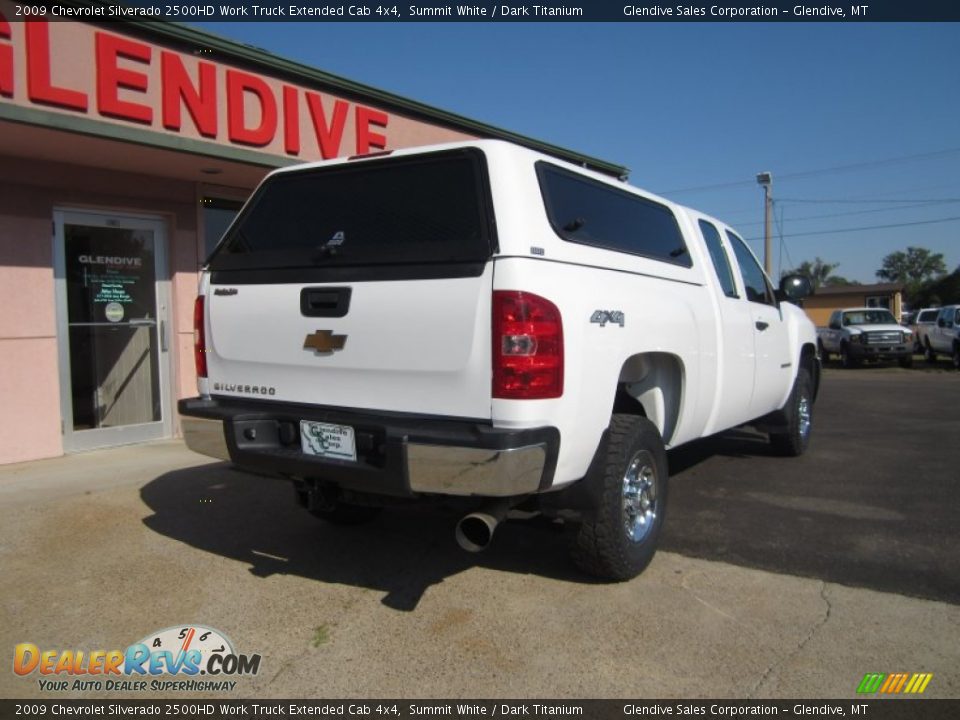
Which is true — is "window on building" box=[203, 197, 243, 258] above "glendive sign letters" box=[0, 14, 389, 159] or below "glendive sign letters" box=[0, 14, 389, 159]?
below

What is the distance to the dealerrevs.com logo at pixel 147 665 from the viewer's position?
3021 millimetres

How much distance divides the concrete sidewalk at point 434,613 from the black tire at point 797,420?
9.96 ft

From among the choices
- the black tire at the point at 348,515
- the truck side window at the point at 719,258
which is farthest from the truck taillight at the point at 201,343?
A: the truck side window at the point at 719,258

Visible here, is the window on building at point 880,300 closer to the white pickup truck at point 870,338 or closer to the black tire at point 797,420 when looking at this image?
the white pickup truck at point 870,338

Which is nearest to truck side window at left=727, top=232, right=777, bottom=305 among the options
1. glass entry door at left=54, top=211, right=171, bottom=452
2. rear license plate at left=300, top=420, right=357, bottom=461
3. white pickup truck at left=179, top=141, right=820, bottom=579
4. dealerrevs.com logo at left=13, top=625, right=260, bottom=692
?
white pickup truck at left=179, top=141, right=820, bottom=579

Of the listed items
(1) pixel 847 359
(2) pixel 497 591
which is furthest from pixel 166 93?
(1) pixel 847 359

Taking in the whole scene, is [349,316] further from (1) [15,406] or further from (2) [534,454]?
(1) [15,406]

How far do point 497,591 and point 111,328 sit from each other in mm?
5701

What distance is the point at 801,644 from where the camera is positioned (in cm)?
322

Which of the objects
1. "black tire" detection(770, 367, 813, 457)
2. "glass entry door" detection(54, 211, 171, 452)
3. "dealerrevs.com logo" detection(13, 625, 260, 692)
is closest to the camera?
"dealerrevs.com logo" detection(13, 625, 260, 692)

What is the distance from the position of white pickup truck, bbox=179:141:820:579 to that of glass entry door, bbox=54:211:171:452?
408 cm

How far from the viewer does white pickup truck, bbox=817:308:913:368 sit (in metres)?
20.5

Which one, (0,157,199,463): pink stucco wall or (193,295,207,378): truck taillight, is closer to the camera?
(193,295,207,378): truck taillight

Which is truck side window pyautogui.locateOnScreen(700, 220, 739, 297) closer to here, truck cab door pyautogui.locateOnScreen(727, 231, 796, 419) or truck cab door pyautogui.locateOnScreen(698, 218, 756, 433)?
truck cab door pyautogui.locateOnScreen(698, 218, 756, 433)
